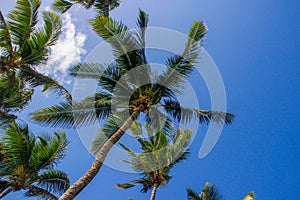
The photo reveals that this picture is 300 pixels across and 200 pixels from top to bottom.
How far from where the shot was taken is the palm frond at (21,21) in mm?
9617

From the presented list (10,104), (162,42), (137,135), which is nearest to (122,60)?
(162,42)

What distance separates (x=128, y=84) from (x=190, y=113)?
7.47ft

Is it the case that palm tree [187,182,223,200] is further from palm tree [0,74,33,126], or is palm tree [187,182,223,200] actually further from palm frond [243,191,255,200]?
palm tree [0,74,33,126]

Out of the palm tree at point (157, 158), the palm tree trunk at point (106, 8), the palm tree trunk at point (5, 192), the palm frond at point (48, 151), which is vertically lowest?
the palm tree trunk at point (5, 192)

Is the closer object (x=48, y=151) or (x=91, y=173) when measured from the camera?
(x=91, y=173)

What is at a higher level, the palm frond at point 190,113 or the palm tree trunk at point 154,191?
the palm frond at point 190,113

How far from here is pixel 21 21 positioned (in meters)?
9.69

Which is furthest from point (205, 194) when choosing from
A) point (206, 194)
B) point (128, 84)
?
point (128, 84)

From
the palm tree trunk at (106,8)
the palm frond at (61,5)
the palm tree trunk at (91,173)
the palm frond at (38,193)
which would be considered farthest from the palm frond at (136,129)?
the palm frond at (61,5)

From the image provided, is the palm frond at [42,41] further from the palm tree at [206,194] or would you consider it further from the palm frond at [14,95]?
the palm tree at [206,194]

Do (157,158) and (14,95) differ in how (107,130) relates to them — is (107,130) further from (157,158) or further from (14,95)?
(14,95)

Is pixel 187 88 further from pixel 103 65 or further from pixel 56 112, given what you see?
pixel 56 112

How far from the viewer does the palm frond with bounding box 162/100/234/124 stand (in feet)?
36.3

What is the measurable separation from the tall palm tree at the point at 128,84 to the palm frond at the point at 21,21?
190cm
